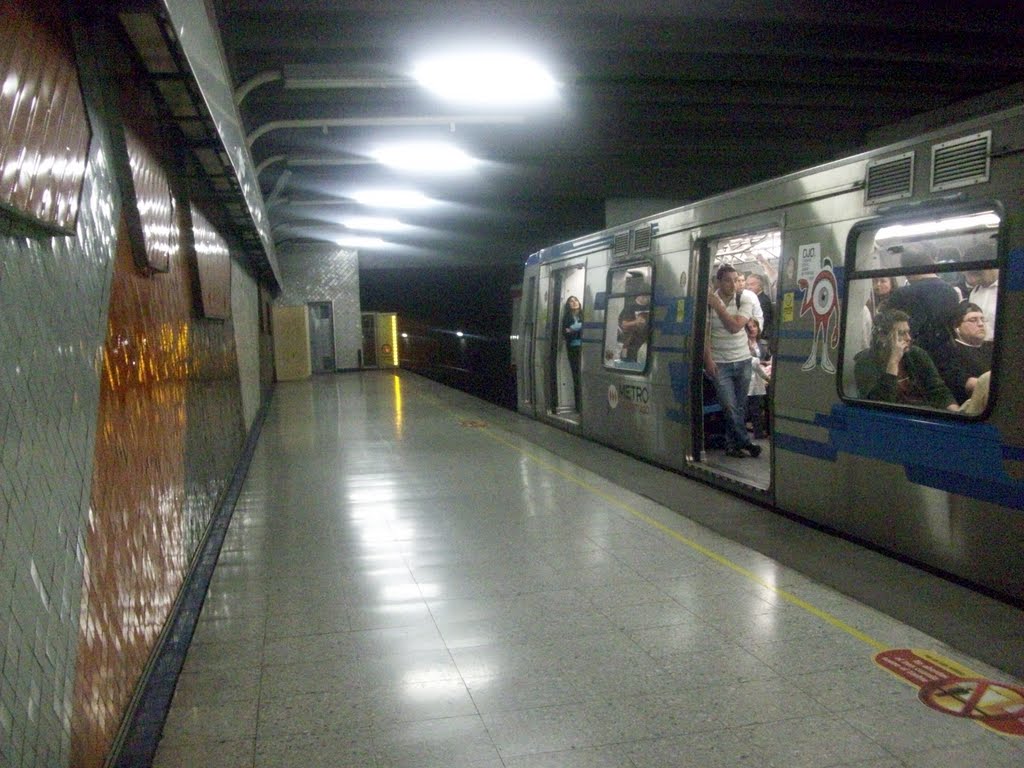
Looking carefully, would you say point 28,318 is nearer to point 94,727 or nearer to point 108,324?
point 108,324

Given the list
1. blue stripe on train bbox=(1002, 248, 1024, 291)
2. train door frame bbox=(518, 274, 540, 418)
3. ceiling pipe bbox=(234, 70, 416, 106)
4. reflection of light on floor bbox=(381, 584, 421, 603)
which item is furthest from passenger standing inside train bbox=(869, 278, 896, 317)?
train door frame bbox=(518, 274, 540, 418)

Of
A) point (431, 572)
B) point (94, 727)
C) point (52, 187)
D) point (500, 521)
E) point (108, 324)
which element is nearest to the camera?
point (52, 187)

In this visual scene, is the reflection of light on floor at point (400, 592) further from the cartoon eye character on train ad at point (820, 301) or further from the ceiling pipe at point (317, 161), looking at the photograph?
the ceiling pipe at point (317, 161)

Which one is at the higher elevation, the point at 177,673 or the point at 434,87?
the point at 434,87

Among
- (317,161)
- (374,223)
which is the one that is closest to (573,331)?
(317,161)

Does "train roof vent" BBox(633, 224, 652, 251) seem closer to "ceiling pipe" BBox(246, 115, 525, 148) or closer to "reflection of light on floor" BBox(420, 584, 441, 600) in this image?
"ceiling pipe" BBox(246, 115, 525, 148)

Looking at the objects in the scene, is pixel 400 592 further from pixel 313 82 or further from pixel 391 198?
pixel 391 198

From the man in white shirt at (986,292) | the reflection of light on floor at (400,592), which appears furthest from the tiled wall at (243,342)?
the man in white shirt at (986,292)

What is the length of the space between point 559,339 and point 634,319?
3.03 meters

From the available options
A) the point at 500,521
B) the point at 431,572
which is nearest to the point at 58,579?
the point at 431,572

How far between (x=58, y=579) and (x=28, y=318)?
759 mm

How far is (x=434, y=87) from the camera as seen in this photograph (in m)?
9.58

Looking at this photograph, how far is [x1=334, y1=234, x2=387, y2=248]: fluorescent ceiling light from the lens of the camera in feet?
82.3

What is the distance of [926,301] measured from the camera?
5230mm
